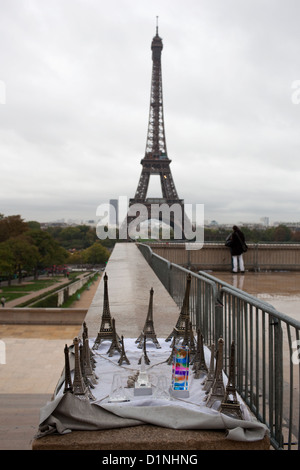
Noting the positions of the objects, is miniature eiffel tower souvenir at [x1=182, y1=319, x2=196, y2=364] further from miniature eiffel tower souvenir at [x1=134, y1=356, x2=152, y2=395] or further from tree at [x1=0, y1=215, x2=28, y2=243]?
tree at [x1=0, y1=215, x2=28, y2=243]

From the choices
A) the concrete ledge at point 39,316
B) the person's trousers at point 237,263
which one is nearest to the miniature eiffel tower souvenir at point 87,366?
the person's trousers at point 237,263

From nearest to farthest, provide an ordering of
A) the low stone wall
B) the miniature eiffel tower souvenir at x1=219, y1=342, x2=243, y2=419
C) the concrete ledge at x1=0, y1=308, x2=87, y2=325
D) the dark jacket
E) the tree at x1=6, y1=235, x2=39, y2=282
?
the miniature eiffel tower souvenir at x1=219, y1=342, x2=243, y2=419 → the dark jacket → the low stone wall → the concrete ledge at x1=0, y1=308, x2=87, y2=325 → the tree at x1=6, y1=235, x2=39, y2=282

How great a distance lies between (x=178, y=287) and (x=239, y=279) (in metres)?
5.26

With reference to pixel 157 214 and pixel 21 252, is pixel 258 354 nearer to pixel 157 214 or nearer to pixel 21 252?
pixel 157 214

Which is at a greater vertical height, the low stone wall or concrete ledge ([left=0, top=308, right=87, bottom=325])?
the low stone wall

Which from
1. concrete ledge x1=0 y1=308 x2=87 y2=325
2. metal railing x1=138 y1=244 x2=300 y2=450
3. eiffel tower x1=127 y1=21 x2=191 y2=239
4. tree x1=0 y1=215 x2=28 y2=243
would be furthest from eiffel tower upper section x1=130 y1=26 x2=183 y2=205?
metal railing x1=138 y1=244 x2=300 y2=450

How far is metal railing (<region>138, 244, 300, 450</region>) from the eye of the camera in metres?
2.40

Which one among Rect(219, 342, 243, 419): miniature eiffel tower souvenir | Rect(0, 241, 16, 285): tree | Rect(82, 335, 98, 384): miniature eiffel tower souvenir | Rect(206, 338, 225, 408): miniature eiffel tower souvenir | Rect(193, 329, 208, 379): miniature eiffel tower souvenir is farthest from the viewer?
Rect(0, 241, 16, 285): tree

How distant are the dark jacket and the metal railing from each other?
671 cm

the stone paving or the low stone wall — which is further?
the low stone wall

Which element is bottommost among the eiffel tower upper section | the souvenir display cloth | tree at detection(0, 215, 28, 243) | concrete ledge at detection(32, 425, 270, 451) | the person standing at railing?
→ concrete ledge at detection(32, 425, 270, 451)

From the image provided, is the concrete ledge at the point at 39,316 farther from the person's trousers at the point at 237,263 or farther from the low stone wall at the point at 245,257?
the person's trousers at the point at 237,263
